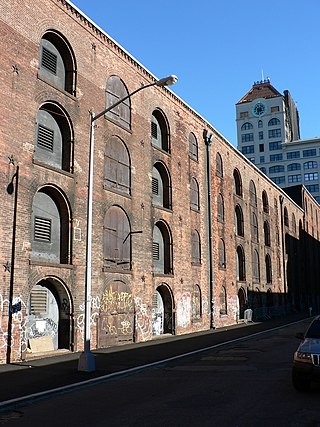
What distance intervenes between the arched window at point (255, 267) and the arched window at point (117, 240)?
21471mm

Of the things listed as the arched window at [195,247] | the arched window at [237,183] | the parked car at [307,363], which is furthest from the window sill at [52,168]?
the arched window at [237,183]

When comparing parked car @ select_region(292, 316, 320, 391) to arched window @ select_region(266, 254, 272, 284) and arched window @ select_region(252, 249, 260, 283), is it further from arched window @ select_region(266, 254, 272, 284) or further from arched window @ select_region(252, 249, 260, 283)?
arched window @ select_region(266, 254, 272, 284)

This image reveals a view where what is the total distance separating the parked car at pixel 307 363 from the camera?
9367mm

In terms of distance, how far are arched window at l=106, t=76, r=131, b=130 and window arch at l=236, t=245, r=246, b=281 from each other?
18.6m

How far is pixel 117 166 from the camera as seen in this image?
23031 mm

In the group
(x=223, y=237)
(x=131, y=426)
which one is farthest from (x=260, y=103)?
(x=131, y=426)

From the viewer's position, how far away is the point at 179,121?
99.2 ft

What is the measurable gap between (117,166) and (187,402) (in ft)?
49.7

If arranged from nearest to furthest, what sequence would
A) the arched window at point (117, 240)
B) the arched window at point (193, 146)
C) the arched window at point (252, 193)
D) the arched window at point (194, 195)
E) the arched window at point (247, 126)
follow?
the arched window at point (117, 240) → the arched window at point (194, 195) → the arched window at point (193, 146) → the arched window at point (252, 193) → the arched window at point (247, 126)

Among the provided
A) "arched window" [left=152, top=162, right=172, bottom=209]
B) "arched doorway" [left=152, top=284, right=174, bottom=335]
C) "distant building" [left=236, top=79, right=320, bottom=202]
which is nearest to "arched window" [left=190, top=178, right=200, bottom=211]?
"arched window" [left=152, top=162, right=172, bottom=209]

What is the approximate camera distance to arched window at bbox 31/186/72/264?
59.3ft

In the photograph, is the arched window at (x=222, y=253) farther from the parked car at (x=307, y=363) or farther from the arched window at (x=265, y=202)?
the parked car at (x=307, y=363)

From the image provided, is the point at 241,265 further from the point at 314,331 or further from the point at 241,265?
the point at 314,331

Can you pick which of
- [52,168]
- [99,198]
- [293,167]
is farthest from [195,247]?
[293,167]
